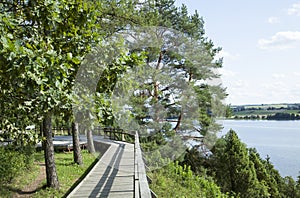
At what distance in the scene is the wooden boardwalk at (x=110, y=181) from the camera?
6.75 meters

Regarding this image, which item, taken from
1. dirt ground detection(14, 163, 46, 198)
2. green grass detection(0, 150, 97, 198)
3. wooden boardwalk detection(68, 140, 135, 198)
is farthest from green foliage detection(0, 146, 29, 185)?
wooden boardwalk detection(68, 140, 135, 198)

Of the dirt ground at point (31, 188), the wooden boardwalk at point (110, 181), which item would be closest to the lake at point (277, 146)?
the wooden boardwalk at point (110, 181)

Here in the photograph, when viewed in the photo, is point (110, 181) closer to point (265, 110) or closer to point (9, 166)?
point (9, 166)

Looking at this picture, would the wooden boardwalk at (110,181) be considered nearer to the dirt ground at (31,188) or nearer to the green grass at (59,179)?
the green grass at (59,179)

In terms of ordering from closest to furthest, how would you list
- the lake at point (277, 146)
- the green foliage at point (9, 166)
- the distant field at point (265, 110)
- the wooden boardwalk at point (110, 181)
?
the wooden boardwalk at point (110, 181)
the green foliage at point (9, 166)
the distant field at point (265, 110)
the lake at point (277, 146)

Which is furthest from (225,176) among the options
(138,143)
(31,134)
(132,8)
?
(31,134)

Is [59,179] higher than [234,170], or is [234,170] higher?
[59,179]

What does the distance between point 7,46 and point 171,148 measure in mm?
4084

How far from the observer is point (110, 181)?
7879 mm

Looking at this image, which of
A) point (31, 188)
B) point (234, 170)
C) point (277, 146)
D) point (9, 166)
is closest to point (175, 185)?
point (31, 188)

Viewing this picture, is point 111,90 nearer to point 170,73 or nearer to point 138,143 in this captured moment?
point 170,73

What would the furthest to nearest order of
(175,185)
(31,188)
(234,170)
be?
(234,170)
(175,185)
(31,188)

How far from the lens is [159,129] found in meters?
5.37

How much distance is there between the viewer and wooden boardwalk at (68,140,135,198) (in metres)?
6.75
